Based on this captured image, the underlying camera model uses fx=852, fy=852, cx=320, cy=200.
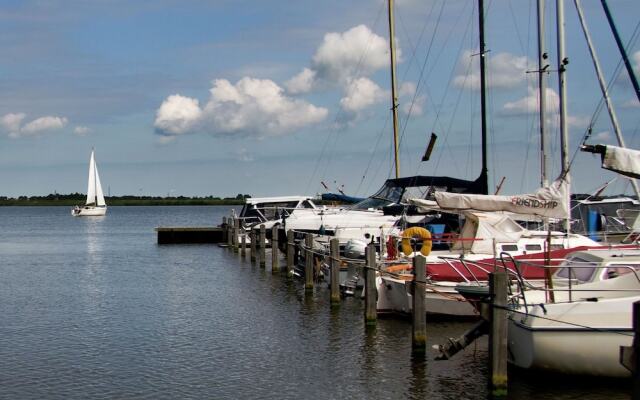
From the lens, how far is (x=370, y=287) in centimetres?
2031

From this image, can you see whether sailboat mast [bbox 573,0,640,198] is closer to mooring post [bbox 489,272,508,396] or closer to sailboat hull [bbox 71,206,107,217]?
mooring post [bbox 489,272,508,396]

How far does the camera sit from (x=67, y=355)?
18875mm

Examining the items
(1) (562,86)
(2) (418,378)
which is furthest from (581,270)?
(1) (562,86)

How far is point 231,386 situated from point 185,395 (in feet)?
3.19

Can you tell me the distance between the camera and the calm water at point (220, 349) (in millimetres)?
15516

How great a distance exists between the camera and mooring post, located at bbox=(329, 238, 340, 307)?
24062 mm

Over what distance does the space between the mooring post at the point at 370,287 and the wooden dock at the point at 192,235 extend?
120 feet

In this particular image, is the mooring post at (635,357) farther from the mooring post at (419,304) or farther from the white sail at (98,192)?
the white sail at (98,192)

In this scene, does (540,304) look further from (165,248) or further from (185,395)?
(165,248)

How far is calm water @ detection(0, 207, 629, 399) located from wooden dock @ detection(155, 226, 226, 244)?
24354mm

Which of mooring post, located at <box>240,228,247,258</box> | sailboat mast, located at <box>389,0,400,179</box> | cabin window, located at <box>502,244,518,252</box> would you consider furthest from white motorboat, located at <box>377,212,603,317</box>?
mooring post, located at <box>240,228,247,258</box>

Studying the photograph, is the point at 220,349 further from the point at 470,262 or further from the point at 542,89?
the point at 542,89

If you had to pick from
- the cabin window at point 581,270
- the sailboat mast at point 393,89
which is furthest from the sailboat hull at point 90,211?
the cabin window at point 581,270

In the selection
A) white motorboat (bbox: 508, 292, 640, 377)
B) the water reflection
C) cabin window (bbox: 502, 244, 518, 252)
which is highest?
cabin window (bbox: 502, 244, 518, 252)
